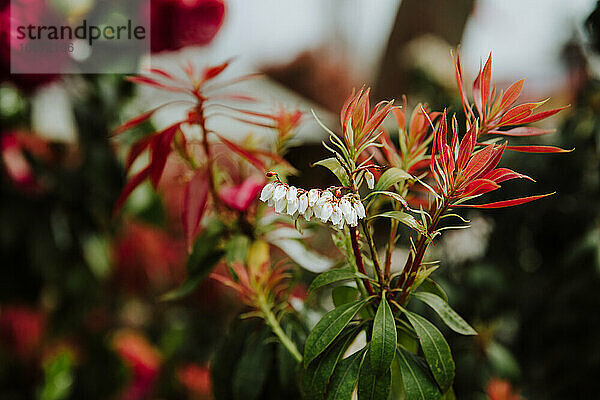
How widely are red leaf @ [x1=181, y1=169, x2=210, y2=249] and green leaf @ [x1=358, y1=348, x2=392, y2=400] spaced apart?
7.0 inches

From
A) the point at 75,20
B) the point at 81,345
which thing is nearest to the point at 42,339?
the point at 81,345

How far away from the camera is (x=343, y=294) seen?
0.38m

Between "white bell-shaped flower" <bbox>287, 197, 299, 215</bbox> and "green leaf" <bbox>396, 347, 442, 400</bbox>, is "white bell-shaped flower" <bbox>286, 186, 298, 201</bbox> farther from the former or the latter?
"green leaf" <bbox>396, 347, 442, 400</bbox>

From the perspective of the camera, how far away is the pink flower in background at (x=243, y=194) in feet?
1.48

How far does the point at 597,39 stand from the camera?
552 millimetres

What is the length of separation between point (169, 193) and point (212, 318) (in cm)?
34

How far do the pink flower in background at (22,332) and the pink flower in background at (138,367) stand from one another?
168mm

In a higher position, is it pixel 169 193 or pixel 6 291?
pixel 169 193

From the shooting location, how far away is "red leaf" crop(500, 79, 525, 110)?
32 centimetres

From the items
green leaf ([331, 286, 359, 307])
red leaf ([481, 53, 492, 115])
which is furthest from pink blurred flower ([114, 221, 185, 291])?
red leaf ([481, 53, 492, 115])

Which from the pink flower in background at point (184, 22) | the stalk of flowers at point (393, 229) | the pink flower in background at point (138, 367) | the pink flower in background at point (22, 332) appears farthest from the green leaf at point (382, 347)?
the pink flower in background at point (22, 332)

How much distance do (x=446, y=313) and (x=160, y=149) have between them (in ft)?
0.84

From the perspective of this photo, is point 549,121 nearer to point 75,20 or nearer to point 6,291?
point 75,20
